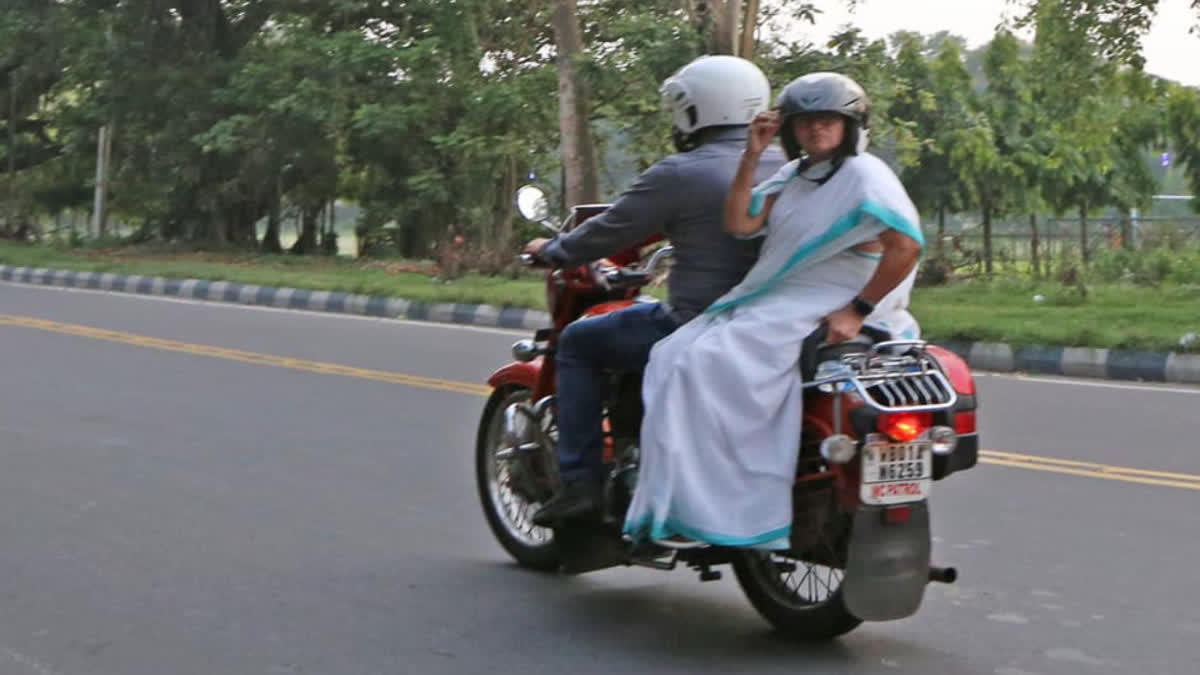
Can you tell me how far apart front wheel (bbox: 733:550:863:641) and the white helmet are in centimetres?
115

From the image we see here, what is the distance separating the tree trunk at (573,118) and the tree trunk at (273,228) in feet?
37.4

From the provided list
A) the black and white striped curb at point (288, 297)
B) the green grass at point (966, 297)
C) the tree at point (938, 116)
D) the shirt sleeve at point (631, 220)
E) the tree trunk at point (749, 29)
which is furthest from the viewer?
the tree at point (938, 116)

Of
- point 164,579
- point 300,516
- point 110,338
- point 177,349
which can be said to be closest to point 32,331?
point 110,338

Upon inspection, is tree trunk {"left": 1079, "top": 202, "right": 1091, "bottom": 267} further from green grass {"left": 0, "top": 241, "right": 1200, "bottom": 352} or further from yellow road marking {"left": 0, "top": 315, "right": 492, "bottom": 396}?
yellow road marking {"left": 0, "top": 315, "right": 492, "bottom": 396}

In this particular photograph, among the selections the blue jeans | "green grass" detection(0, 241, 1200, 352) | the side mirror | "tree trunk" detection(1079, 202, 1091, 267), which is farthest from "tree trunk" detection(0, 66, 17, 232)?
the blue jeans

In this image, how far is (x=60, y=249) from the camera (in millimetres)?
30312

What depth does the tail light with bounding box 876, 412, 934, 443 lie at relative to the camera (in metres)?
4.22

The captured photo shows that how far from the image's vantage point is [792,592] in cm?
490

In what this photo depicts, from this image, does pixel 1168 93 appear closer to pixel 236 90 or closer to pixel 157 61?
pixel 236 90

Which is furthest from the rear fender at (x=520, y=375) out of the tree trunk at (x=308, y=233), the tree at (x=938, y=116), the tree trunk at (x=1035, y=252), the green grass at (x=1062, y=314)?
the tree trunk at (x=308, y=233)

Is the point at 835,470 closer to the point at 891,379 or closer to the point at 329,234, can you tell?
the point at 891,379

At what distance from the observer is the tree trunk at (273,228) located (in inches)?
1208

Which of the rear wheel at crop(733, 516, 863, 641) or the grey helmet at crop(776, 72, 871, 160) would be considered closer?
the grey helmet at crop(776, 72, 871, 160)

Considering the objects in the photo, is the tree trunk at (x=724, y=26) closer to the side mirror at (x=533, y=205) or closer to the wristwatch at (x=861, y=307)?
the side mirror at (x=533, y=205)
